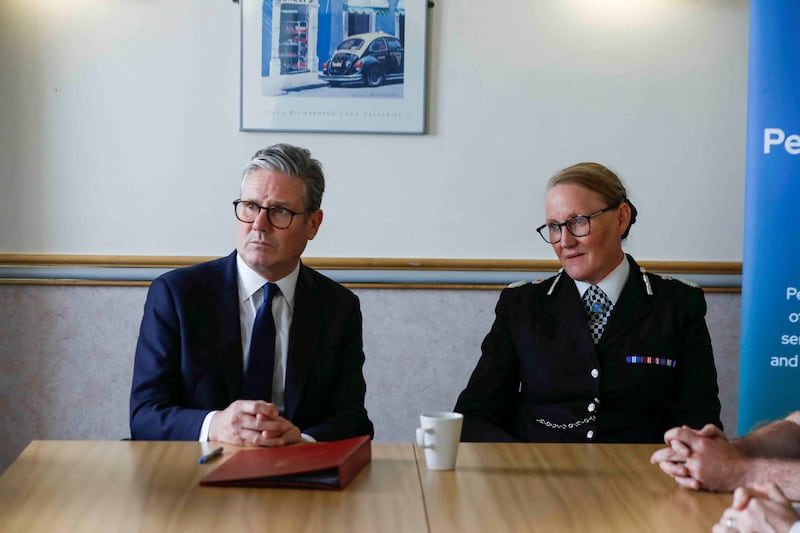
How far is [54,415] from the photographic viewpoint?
353 cm

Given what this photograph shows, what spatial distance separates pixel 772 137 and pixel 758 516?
216 cm

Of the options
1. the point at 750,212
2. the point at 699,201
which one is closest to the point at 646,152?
the point at 699,201

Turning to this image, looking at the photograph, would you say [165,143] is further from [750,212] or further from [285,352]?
[750,212]

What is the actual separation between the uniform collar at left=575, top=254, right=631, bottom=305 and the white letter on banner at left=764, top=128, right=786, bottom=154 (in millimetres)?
1045

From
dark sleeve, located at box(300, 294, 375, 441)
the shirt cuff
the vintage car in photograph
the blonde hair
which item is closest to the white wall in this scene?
the vintage car in photograph

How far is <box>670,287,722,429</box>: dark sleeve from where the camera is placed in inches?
92.0

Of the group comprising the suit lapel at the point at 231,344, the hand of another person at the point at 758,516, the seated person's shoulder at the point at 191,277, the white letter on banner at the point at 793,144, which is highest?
the white letter on banner at the point at 793,144

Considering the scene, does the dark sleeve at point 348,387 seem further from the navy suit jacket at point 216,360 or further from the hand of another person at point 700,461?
the hand of another person at point 700,461

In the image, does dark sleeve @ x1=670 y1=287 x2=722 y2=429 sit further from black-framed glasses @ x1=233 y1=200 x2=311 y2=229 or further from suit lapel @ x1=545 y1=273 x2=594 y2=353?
black-framed glasses @ x1=233 y1=200 x2=311 y2=229

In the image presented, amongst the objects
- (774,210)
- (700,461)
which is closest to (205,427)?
(700,461)

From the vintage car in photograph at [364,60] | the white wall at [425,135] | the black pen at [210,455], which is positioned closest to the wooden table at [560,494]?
the black pen at [210,455]

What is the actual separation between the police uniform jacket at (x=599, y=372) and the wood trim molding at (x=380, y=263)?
1.02 meters

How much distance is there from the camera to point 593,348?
93.4 inches

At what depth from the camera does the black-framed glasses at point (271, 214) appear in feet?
7.49
